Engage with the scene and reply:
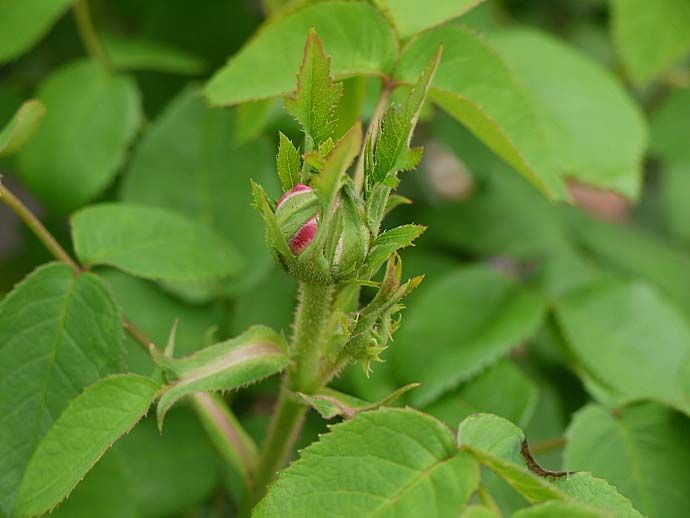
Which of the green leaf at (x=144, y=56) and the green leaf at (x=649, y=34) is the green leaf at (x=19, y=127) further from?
the green leaf at (x=649, y=34)

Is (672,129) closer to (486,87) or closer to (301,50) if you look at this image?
(486,87)

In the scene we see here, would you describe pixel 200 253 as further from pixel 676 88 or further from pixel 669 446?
pixel 676 88

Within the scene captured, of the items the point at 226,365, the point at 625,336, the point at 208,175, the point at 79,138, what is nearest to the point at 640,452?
the point at 625,336

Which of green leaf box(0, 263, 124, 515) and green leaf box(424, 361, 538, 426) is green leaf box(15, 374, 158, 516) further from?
green leaf box(424, 361, 538, 426)

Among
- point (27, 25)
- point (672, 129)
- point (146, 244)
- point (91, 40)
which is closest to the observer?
point (146, 244)

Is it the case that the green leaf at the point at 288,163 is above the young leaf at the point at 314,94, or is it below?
below

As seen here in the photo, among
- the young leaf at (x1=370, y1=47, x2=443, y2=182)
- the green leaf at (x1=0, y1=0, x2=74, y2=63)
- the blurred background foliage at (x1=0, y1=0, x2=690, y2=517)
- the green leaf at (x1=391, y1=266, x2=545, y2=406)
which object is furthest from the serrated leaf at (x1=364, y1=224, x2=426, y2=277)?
the green leaf at (x1=0, y1=0, x2=74, y2=63)

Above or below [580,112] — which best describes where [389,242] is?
above

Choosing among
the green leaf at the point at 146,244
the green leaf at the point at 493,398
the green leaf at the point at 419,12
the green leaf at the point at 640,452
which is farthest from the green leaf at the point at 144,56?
the green leaf at the point at 640,452
